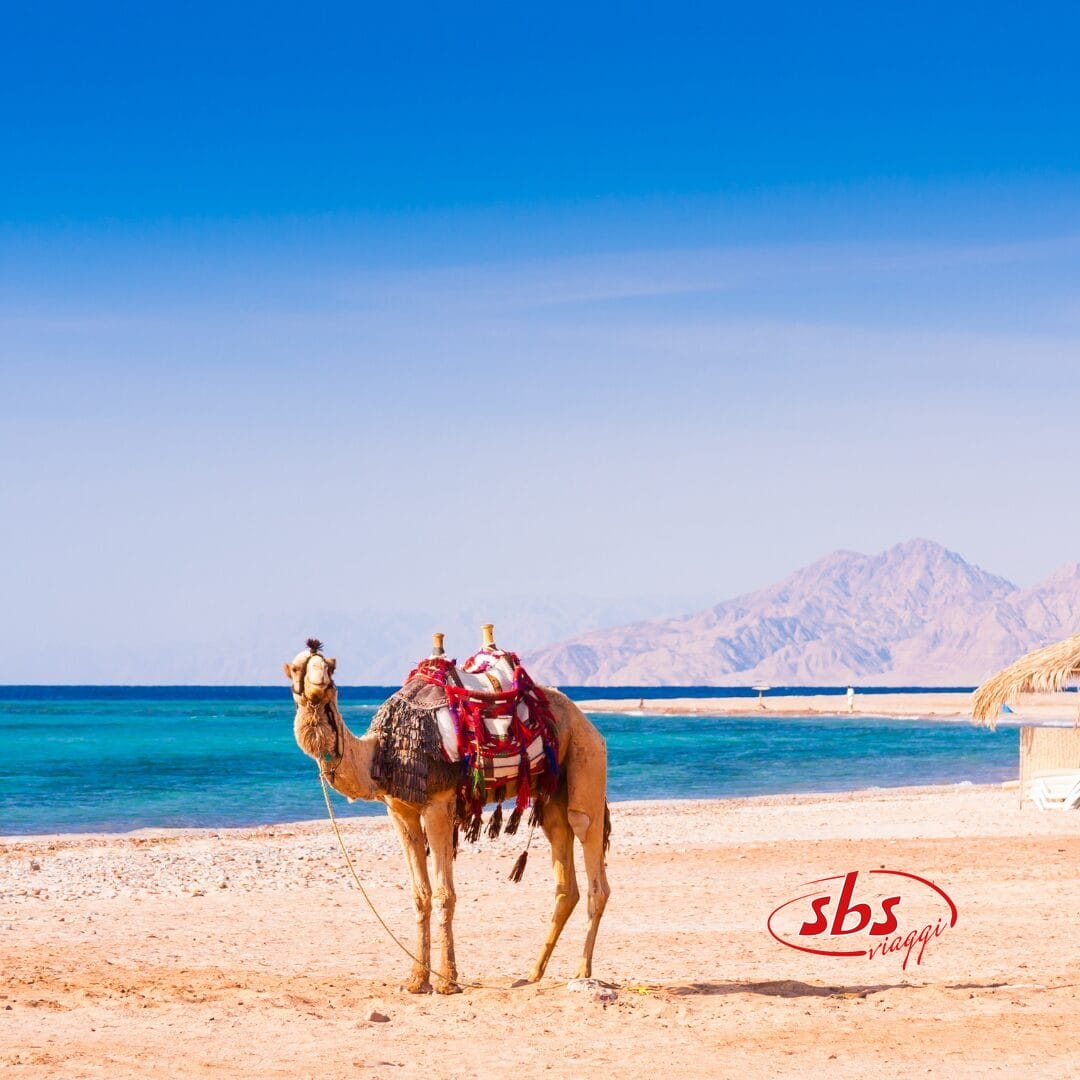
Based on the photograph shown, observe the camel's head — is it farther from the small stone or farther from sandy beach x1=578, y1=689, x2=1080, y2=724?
sandy beach x1=578, y1=689, x2=1080, y2=724

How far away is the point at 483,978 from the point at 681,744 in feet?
190

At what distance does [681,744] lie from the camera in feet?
223

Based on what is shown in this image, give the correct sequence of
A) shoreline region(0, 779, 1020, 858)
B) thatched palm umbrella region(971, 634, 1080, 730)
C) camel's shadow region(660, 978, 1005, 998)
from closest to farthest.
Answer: camel's shadow region(660, 978, 1005, 998), thatched palm umbrella region(971, 634, 1080, 730), shoreline region(0, 779, 1020, 858)

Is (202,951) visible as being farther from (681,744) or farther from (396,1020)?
(681,744)

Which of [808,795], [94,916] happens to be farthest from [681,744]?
[94,916]

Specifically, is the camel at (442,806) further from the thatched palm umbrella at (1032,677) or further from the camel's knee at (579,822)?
the thatched palm umbrella at (1032,677)

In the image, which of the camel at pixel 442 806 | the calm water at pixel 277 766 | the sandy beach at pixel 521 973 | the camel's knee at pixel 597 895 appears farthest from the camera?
the calm water at pixel 277 766

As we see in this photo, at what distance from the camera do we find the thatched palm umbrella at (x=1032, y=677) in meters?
18.5

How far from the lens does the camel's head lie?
9109 mm

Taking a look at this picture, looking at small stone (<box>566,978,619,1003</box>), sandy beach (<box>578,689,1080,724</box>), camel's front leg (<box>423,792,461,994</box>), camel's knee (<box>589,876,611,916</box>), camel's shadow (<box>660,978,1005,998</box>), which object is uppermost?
camel's front leg (<box>423,792,461,994</box>)

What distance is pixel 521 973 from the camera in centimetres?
1126

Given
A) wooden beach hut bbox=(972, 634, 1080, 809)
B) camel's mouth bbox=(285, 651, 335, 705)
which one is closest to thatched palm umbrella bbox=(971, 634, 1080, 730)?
wooden beach hut bbox=(972, 634, 1080, 809)

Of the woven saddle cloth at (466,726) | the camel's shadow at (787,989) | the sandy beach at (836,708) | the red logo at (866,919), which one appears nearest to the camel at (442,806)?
the woven saddle cloth at (466,726)

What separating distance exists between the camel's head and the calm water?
19800mm
